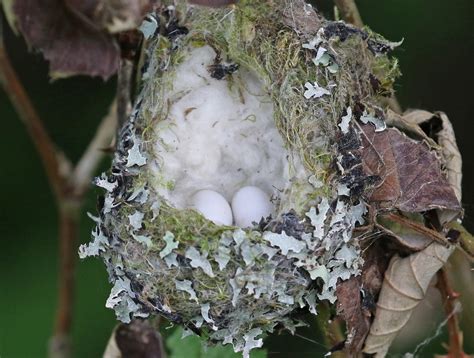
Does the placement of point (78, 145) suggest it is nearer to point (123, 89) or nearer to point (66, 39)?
point (123, 89)

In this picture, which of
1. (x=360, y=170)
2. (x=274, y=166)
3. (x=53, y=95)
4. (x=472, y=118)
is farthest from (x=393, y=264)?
(x=53, y=95)

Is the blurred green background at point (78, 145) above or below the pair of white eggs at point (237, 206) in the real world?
below

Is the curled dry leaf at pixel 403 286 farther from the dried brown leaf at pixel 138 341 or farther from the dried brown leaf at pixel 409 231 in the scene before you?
the dried brown leaf at pixel 138 341

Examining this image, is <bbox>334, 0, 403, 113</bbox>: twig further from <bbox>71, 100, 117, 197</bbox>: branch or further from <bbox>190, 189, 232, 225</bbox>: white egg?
<bbox>71, 100, 117, 197</bbox>: branch

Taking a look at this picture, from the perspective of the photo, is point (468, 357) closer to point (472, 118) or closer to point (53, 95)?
point (472, 118)

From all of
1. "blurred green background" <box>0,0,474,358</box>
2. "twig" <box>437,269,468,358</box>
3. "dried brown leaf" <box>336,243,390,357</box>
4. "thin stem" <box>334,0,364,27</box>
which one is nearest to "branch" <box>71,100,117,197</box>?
"blurred green background" <box>0,0,474,358</box>

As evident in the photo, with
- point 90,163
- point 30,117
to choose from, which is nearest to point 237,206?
point 90,163

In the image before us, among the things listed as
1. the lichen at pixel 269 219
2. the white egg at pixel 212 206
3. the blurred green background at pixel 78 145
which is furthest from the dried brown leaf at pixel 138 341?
the blurred green background at pixel 78 145
